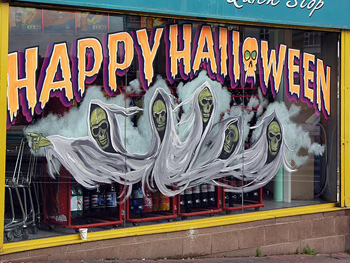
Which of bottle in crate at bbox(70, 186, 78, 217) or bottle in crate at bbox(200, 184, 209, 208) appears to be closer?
bottle in crate at bbox(70, 186, 78, 217)

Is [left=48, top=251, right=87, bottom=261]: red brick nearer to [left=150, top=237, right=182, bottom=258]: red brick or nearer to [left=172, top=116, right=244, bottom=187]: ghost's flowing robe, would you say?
[left=150, top=237, right=182, bottom=258]: red brick

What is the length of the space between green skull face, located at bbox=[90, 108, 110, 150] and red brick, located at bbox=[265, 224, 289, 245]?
110 inches

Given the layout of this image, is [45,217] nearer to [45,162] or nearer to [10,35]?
[45,162]

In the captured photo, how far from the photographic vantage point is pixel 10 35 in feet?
22.1

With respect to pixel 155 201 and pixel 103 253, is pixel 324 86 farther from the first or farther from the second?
pixel 103 253

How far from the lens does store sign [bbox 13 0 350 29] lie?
7.50 meters

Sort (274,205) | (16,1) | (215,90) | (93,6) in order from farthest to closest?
1. (274,205)
2. (215,90)
3. (93,6)
4. (16,1)

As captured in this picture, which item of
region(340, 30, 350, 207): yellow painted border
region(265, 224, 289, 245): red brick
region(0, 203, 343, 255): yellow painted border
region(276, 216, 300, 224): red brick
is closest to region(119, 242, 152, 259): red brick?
region(0, 203, 343, 255): yellow painted border

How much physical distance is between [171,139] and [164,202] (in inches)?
31.8

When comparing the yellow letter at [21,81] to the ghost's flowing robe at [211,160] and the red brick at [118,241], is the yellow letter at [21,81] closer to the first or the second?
the red brick at [118,241]

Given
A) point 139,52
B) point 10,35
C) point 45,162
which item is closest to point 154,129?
point 139,52

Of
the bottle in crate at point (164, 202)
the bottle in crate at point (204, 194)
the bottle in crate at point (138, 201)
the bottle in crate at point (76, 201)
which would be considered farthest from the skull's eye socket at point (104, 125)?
the bottle in crate at point (204, 194)

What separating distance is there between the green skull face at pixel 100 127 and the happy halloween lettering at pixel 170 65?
0.27m

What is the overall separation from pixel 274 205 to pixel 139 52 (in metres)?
3.11
